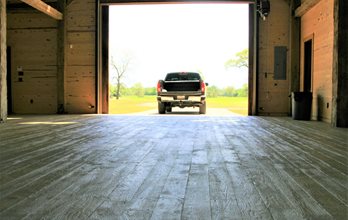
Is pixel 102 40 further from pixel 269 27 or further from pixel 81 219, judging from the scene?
pixel 81 219

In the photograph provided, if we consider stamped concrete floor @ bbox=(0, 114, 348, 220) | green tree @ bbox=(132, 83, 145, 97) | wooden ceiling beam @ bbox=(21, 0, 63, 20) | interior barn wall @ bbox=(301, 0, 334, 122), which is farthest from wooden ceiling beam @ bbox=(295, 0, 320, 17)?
green tree @ bbox=(132, 83, 145, 97)

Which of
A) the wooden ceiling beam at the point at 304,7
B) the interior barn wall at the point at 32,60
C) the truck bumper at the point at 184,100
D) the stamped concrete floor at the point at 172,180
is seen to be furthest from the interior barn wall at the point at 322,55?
the interior barn wall at the point at 32,60

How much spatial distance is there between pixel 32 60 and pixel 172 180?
10.6 m

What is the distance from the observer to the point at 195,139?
5090 mm

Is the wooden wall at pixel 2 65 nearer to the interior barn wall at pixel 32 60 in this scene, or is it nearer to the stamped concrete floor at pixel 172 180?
the interior barn wall at pixel 32 60

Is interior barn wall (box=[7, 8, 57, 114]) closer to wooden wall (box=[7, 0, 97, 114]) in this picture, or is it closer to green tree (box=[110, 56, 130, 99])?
wooden wall (box=[7, 0, 97, 114])

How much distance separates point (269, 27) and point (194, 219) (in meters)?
10.2

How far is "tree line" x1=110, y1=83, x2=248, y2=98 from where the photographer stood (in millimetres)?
21375

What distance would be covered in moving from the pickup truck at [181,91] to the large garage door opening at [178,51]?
795cm

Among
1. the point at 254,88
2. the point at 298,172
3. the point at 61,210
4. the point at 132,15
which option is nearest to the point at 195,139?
the point at 298,172

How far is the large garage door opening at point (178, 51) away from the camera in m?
22.1

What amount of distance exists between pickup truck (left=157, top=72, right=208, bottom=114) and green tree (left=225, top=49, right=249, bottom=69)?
38.1 feet

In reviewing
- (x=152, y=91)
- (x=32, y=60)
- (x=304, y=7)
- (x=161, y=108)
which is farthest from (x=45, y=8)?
(x=152, y=91)

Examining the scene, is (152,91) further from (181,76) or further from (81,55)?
(81,55)
